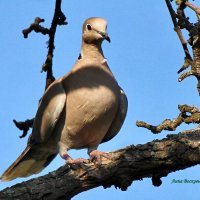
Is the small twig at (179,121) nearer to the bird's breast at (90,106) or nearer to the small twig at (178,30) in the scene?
the small twig at (178,30)

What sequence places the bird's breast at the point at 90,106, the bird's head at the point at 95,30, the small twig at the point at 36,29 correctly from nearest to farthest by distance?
the small twig at the point at 36,29 < the bird's breast at the point at 90,106 < the bird's head at the point at 95,30

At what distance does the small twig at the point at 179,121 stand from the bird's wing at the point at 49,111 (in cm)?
111

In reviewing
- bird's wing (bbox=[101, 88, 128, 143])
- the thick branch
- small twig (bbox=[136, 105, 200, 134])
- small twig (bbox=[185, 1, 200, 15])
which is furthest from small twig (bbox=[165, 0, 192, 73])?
bird's wing (bbox=[101, 88, 128, 143])

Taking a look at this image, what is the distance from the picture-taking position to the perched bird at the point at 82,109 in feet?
16.1

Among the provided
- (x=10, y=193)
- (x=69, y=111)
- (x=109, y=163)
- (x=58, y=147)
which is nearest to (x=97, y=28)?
(x=69, y=111)

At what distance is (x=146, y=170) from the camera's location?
397 cm

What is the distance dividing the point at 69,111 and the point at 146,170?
1.25 meters

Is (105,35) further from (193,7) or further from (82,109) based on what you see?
(193,7)

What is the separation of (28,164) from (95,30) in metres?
1.50

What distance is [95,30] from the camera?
16.9 feet

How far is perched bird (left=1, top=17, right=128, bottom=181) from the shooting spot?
194 inches

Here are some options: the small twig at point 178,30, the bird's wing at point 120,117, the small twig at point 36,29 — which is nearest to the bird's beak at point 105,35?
the bird's wing at point 120,117

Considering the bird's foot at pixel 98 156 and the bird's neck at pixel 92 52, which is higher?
the bird's neck at pixel 92 52

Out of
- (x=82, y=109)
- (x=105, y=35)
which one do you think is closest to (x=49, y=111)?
(x=82, y=109)
